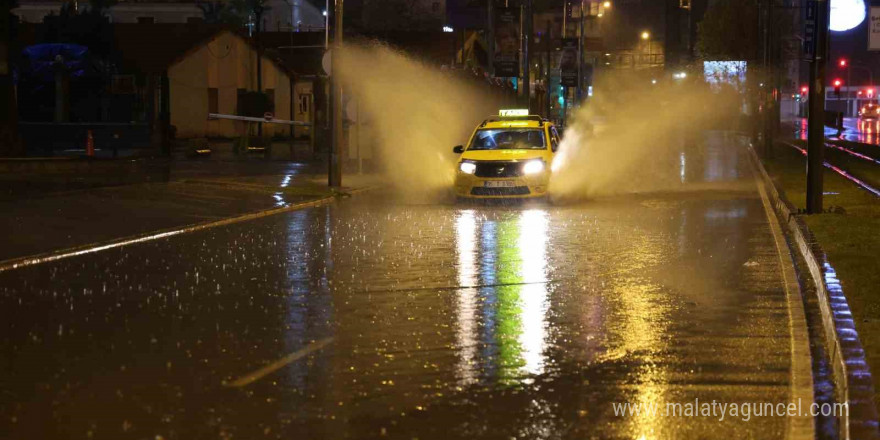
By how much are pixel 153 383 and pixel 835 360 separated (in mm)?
4454

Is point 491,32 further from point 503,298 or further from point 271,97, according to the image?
point 503,298

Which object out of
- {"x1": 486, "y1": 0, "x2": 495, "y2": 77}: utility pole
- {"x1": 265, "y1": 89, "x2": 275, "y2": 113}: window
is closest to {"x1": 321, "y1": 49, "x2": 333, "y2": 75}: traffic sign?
{"x1": 486, "y1": 0, "x2": 495, "y2": 77}: utility pole

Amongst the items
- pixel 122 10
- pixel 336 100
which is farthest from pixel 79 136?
pixel 122 10

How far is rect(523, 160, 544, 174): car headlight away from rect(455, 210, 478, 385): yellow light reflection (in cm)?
359

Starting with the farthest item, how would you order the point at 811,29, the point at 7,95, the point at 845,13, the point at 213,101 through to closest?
the point at 213,101 < the point at 7,95 < the point at 845,13 < the point at 811,29

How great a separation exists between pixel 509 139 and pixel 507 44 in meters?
19.3

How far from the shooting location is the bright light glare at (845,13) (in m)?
19.1

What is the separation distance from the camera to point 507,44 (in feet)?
137

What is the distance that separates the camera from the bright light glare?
19.1 metres

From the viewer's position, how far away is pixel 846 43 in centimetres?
11606

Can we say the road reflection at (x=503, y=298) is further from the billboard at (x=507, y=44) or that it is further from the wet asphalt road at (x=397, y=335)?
the billboard at (x=507, y=44)

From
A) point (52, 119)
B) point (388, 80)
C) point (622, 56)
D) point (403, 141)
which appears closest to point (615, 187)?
point (403, 141)

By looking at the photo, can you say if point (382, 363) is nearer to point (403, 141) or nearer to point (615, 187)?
point (615, 187)

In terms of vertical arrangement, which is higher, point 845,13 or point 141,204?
point 845,13
